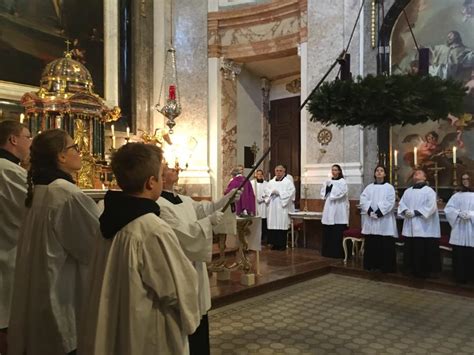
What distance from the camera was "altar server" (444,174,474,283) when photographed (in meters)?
5.80

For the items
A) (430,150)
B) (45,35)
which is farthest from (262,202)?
(45,35)

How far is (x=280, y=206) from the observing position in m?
8.55

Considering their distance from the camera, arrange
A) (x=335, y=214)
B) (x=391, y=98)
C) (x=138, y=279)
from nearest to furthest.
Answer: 1. (x=138, y=279)
2. (x=391, y=98)
3. (x=335, y=214)

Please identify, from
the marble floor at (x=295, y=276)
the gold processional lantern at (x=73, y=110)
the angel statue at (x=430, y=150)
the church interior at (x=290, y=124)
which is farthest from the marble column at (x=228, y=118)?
the angel statue at (x=430, y=150)

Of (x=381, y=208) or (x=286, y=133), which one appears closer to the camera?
(x=381, y=208)

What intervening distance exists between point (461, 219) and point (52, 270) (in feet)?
18.5

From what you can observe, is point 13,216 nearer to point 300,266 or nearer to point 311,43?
point 300,266

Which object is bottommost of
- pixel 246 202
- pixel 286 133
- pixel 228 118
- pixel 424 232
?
pixel 424 232

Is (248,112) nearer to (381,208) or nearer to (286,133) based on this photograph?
(286,133)

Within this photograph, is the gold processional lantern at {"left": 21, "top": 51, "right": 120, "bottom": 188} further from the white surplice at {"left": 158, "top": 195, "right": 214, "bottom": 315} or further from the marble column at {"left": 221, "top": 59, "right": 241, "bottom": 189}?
the white surplice at {"left": 158, "top": 195, "right": 214, "bottom": 315}

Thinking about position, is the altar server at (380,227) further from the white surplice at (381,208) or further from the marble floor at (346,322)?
the marble floor at (346,322)

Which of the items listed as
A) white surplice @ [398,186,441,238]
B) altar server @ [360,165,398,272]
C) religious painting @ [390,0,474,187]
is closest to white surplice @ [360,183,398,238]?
altar server @ [360,165,398,272]

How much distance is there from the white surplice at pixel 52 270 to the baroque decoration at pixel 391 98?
1.94 meters

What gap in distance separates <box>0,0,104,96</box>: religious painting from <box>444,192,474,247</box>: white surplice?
7428 millimetres
